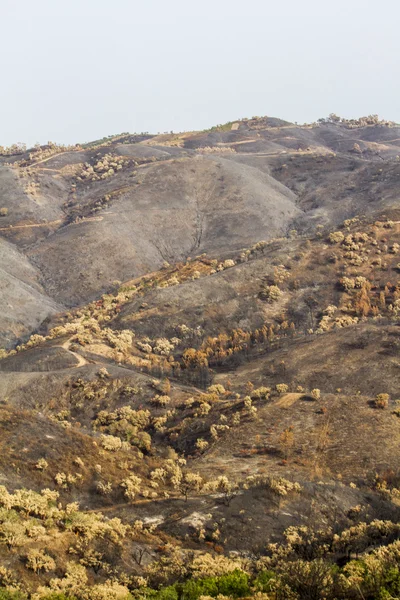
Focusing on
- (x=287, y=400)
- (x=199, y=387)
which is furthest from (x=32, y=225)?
(x=287, y=400)

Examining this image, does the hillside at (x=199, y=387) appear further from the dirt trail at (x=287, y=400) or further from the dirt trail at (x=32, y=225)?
the dirt trail at (x=32, y=225)

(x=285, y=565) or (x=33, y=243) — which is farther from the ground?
(x=33, y=243)

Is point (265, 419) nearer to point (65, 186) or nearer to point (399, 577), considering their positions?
point (399, 577)

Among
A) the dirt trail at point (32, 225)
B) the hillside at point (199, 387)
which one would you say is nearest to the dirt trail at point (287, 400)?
the hillside at point (199, 387)

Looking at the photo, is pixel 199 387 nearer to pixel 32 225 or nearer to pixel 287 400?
pixel 287 400

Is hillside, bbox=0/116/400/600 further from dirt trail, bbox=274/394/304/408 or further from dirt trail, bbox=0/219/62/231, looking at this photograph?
dirt trail, bbox=0/219/62/231

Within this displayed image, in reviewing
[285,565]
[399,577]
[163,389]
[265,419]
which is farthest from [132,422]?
[399,577]

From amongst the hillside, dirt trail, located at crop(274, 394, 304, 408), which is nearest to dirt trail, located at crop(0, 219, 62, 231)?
the hillside

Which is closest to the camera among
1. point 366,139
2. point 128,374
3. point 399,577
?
point 399,577

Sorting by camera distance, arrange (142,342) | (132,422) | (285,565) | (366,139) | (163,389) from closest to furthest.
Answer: (285,565), (132,422), (163,389), (142,342), (366,139)
